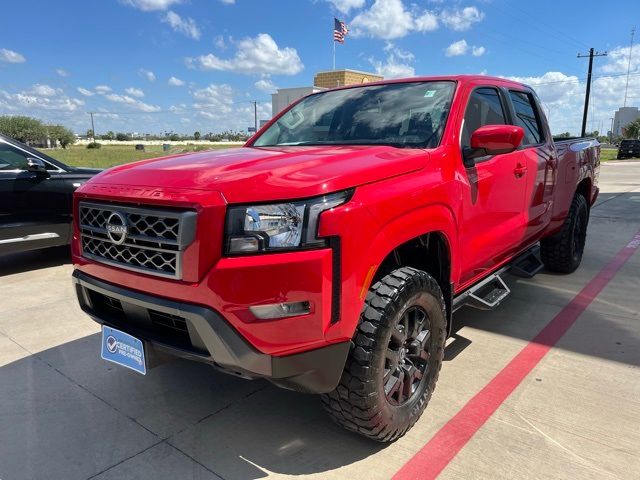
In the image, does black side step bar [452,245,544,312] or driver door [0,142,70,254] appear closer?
black side step bar [452,245,544,312]

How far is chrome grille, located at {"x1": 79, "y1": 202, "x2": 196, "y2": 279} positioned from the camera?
2.10m

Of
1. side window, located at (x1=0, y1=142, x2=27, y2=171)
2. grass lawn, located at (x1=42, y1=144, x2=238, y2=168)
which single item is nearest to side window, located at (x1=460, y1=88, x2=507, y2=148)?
side window, located at (x1=0, y1=142, x2=27, y2=171)

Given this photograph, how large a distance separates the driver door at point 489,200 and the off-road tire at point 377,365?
2.28 ft

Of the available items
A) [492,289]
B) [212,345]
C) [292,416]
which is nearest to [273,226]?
[212,345]

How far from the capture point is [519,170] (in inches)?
149

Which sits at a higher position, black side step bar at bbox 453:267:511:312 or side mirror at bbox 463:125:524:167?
side mirror at bbox 463:125:524:167

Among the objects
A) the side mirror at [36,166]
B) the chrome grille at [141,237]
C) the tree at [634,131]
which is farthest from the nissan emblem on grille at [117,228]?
the tree at [634,131]

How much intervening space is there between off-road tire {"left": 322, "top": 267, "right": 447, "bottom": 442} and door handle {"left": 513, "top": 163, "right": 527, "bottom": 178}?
60.8 inches

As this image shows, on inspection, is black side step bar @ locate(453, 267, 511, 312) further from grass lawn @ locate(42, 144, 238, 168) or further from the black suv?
the black suv

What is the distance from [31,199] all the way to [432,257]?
16.1ft

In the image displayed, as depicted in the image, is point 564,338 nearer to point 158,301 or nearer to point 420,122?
point 420,122

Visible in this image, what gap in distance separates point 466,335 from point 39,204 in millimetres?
4922

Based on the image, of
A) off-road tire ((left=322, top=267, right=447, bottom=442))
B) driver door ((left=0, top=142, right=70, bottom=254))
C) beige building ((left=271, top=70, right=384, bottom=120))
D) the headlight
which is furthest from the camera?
beige building ((left=271, top=70, right=384, bottom=120))

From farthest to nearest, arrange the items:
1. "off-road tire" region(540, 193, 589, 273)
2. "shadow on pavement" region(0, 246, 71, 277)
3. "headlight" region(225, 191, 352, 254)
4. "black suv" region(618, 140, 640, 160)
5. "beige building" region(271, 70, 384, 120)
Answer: "beige building" region(271, 70, 384, 120), "black suv" region(618, 140, 640, 160), "shadow on pavement" region(0, 246, 71, 277), "off-road tire" region(540, 193, 589, 273), "headlight" region(225, 191, 352, 254)
